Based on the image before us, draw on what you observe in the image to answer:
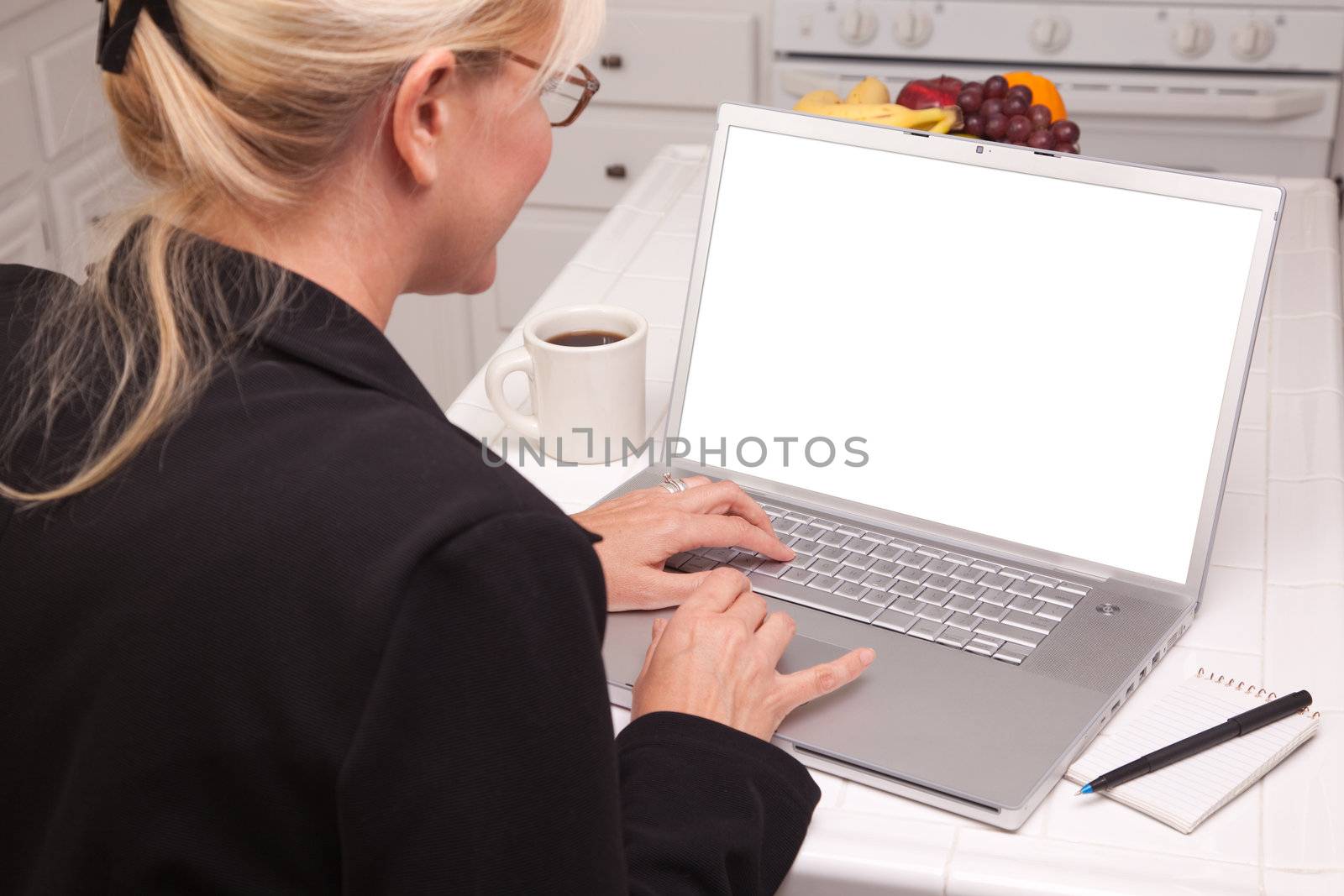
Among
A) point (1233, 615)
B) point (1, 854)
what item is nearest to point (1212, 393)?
point (1233, 615)

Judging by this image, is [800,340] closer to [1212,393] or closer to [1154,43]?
[1212,393]

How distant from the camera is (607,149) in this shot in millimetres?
2846

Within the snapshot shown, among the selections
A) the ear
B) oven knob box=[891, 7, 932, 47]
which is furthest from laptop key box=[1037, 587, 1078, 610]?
oven knob box=[891, 7, 932, 47]

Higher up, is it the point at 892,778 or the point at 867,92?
the point at 867,92

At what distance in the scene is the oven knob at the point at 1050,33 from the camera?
8.38ft

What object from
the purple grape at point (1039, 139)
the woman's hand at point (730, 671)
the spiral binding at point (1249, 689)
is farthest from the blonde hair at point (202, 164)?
the purple grape at point (1039, 139)

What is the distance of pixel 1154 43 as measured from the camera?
2559 millimetres

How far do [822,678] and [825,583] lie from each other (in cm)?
16

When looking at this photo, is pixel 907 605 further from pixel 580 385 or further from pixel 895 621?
pixel 580 385

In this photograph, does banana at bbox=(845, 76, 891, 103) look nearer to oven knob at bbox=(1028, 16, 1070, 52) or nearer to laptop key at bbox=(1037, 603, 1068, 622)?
laptop key at bbox=(1037, 603, 1068, 622)

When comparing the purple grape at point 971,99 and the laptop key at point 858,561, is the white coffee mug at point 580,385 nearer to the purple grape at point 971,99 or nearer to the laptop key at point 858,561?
the laptop key at point 858,561

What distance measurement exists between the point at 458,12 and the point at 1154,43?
219 cm

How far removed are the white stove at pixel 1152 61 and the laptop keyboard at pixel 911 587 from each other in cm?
174

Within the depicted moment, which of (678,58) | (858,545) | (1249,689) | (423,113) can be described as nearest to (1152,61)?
(678,58)
